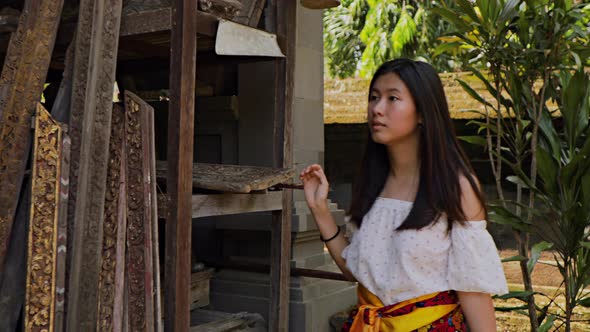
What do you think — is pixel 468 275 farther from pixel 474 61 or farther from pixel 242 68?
pixel 474 61

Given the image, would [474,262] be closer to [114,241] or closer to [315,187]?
[315,187]

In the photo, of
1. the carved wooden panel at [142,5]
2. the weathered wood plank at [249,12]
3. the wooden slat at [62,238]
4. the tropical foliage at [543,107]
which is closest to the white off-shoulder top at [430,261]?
the wooden slat at [62,238]

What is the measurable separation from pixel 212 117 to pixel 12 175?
60.3 inches

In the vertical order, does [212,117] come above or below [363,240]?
above

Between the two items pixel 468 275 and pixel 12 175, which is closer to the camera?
pixel 468 275

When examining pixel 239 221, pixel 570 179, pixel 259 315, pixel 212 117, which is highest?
pixel 212 117

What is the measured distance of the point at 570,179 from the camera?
3539 millimetres

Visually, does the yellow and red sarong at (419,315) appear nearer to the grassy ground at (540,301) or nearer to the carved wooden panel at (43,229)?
Answer: the carved wooden panel at (43,229)

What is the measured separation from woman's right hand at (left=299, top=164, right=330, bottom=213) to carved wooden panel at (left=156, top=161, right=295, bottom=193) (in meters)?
0.46

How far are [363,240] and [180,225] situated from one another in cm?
80

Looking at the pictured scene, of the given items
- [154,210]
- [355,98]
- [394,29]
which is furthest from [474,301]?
[394,29]

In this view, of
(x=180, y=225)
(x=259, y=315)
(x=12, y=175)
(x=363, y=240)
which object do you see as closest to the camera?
(x=363, y=240)

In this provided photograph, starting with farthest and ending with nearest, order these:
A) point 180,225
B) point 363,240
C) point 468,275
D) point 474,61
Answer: point 474,61
point 180,225
point 363,240
point 468,275

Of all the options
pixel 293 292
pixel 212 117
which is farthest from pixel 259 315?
pixel 212 117
